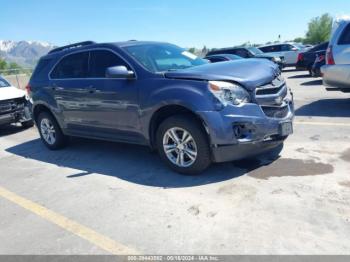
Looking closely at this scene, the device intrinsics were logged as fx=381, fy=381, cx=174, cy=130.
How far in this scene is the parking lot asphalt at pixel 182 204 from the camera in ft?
11.1

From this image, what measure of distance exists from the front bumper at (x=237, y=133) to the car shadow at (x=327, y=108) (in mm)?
3589

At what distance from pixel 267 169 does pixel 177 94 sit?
150cm

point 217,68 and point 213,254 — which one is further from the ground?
point 217,68

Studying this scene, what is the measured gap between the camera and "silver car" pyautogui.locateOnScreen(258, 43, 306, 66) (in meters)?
22.8

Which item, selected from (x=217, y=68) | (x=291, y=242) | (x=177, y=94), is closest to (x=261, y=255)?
(x=291, y=242)

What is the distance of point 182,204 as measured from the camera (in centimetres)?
418

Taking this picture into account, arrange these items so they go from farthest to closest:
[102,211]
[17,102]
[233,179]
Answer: [17,102]
[233,179]
[102,211]

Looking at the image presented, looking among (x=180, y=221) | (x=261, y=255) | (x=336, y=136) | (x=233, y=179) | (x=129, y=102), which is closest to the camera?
(x=261, y=255)

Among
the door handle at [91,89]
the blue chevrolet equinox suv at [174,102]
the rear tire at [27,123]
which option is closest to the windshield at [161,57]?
the blue chevrolet equinox suv at [174,102]

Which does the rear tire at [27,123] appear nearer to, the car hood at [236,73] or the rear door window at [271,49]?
the car hood at [236,73]

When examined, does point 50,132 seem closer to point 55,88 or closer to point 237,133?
point 55,88

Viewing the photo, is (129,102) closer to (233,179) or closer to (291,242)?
(233,179)

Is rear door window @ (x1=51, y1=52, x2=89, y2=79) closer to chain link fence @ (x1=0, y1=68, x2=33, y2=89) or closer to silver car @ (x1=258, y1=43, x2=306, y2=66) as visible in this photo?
chain link fence @ (x1=0, y1=68, x2=33, y2=89)

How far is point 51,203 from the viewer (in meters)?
4.69
